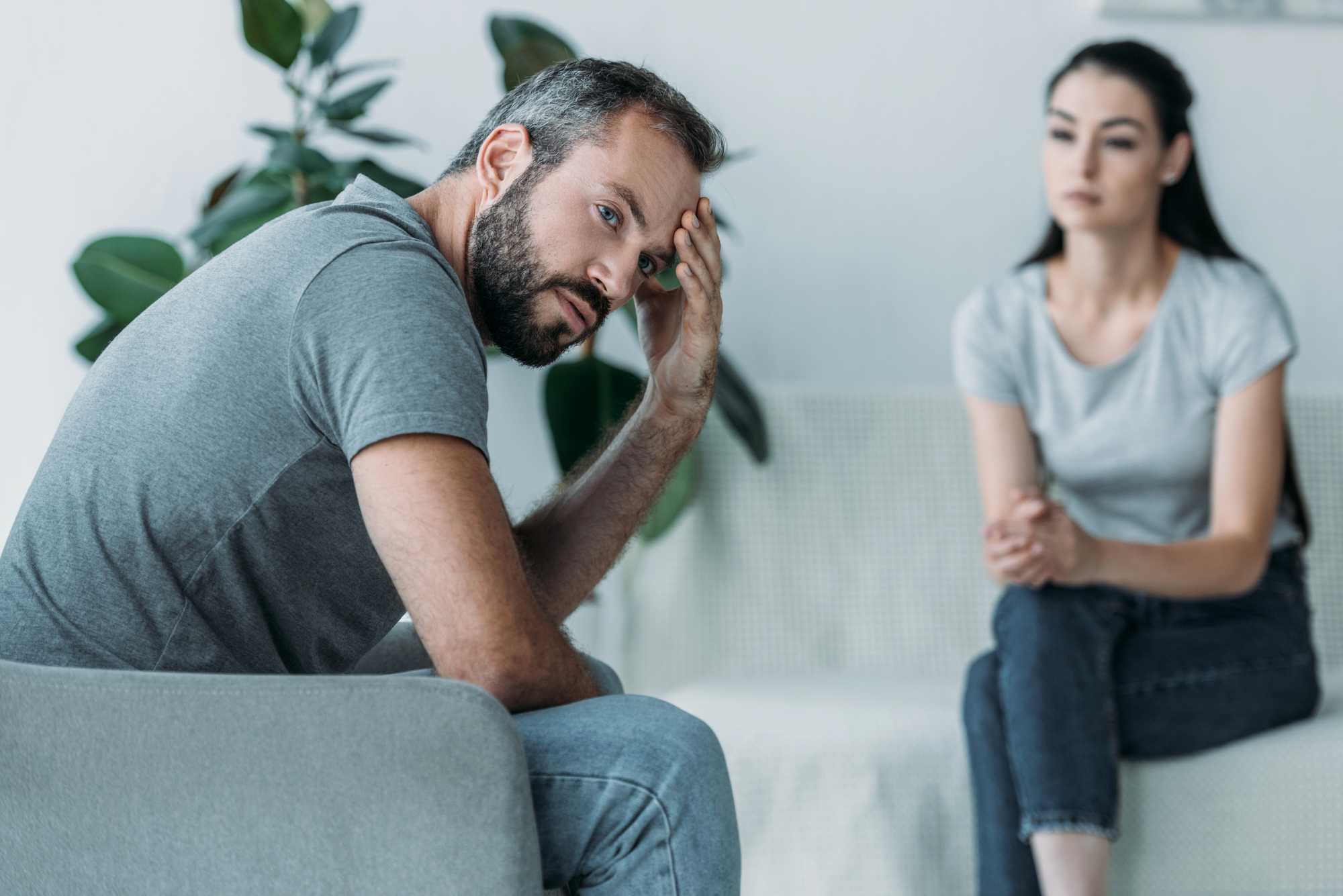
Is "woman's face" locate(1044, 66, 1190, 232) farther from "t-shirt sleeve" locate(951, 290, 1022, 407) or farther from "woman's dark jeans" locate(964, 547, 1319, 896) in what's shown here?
"woman's dark jeans" locate(964, 547, 1319, 896)

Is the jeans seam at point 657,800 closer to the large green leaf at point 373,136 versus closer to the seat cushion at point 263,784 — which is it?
the seat cushion at point 263,784

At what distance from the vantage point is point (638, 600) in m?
1.93

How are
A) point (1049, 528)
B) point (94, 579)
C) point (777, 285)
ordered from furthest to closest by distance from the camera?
point (777, 285)
point (1049, 528)
point (94, 579)

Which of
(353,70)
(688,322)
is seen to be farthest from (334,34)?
(688,322)

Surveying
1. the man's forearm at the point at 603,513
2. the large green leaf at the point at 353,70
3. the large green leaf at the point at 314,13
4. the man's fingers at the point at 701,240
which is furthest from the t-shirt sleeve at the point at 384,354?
the large green leaf at the point at 314,13

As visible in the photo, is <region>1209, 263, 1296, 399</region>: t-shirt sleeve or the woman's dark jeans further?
<region>1209, 263, 1296, 399</region>: t-shirt sleeve

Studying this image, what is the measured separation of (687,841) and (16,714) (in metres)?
0.38

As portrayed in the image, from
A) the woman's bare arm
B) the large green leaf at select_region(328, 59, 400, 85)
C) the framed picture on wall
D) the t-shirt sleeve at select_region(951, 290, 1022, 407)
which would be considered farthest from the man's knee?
the framed picture on wall

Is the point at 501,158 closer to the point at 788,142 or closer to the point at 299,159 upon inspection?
the point at 299,159

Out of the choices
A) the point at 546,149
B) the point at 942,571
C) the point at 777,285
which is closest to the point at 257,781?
the point at 546,149

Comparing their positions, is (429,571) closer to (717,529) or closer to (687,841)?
(687,841)

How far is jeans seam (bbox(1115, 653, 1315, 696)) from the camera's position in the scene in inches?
53.9

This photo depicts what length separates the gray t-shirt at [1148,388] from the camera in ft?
5.21

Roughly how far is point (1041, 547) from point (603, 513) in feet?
1.88
